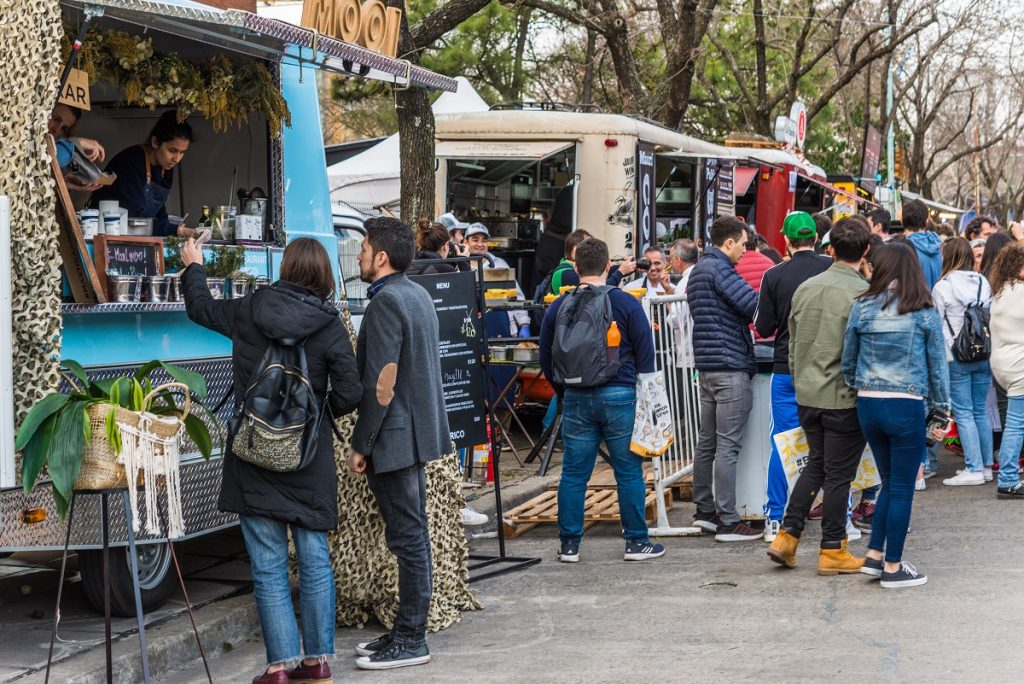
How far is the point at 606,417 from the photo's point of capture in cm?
736

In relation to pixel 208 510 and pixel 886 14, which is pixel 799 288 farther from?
pixel 886 14

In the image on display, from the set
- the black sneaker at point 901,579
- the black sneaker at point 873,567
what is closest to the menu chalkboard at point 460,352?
the black sneaker at point 873,567

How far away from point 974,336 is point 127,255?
6.43 meters

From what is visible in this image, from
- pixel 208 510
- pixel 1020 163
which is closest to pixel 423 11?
pixel 208 510

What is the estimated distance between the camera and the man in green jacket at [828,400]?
691 centimetres

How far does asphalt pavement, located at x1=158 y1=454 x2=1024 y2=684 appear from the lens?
17.8ft

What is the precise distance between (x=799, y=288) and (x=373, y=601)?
116 inches

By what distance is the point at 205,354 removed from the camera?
6.66 metres

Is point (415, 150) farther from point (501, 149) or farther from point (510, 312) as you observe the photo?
point (501, 149)

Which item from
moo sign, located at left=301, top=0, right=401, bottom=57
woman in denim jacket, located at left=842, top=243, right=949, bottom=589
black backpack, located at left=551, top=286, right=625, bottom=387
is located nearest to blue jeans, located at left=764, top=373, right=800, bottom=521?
woman in denim jacket, located at left=842, top=243, right=949, bottom=589

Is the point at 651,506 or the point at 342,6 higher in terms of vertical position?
the point at 342,6

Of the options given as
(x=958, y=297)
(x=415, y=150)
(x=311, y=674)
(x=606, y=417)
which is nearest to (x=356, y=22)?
(x=606, y=417)

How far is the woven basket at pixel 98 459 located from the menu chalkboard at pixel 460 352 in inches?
108

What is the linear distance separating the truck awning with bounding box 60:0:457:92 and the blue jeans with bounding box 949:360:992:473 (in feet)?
16.0
